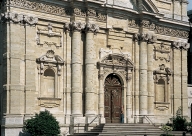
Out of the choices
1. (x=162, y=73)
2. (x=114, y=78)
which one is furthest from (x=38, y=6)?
(x=162, y=73)

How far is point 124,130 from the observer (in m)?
26.3

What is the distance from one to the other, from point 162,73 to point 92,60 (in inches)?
260

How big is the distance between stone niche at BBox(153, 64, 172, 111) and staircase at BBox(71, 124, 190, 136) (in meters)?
3.90

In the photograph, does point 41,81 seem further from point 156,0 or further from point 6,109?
point 156,0

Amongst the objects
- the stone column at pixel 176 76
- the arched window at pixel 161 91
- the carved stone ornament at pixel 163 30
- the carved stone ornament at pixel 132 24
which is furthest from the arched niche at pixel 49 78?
the stone column at pixel 176 76

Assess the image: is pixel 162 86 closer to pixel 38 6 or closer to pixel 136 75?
pixel 136 75

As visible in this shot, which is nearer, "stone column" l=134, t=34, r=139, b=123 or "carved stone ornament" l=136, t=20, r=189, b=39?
"stone column" l=134, t=34, r=139, b=123

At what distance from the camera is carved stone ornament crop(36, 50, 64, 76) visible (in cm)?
2577

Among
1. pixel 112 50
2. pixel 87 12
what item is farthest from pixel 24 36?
pixel 112 50

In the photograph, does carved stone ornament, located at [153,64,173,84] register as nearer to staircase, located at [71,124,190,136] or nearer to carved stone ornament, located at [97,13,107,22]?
staircase, located at [71,124,190,136]

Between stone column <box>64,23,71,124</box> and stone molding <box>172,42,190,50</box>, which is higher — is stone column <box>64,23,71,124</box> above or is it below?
below

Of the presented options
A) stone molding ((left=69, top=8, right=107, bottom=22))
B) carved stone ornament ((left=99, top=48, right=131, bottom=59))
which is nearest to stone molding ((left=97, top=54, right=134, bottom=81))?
carved stone ornament ((left=99, top=48, right=131, bottom=59))

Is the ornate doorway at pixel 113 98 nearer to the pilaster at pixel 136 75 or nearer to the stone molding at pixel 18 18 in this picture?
the pilaster at pixel 136 75

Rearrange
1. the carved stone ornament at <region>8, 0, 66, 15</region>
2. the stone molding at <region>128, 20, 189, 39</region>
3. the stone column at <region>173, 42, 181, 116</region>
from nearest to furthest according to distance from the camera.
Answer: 1. the carved stone ornament at <region>8, 0, 66, 15</region>
2. the stone molding at <region>128, 20, 189, 39</region>
3. the stone column at <region>173, 42, 181, 116</region>
